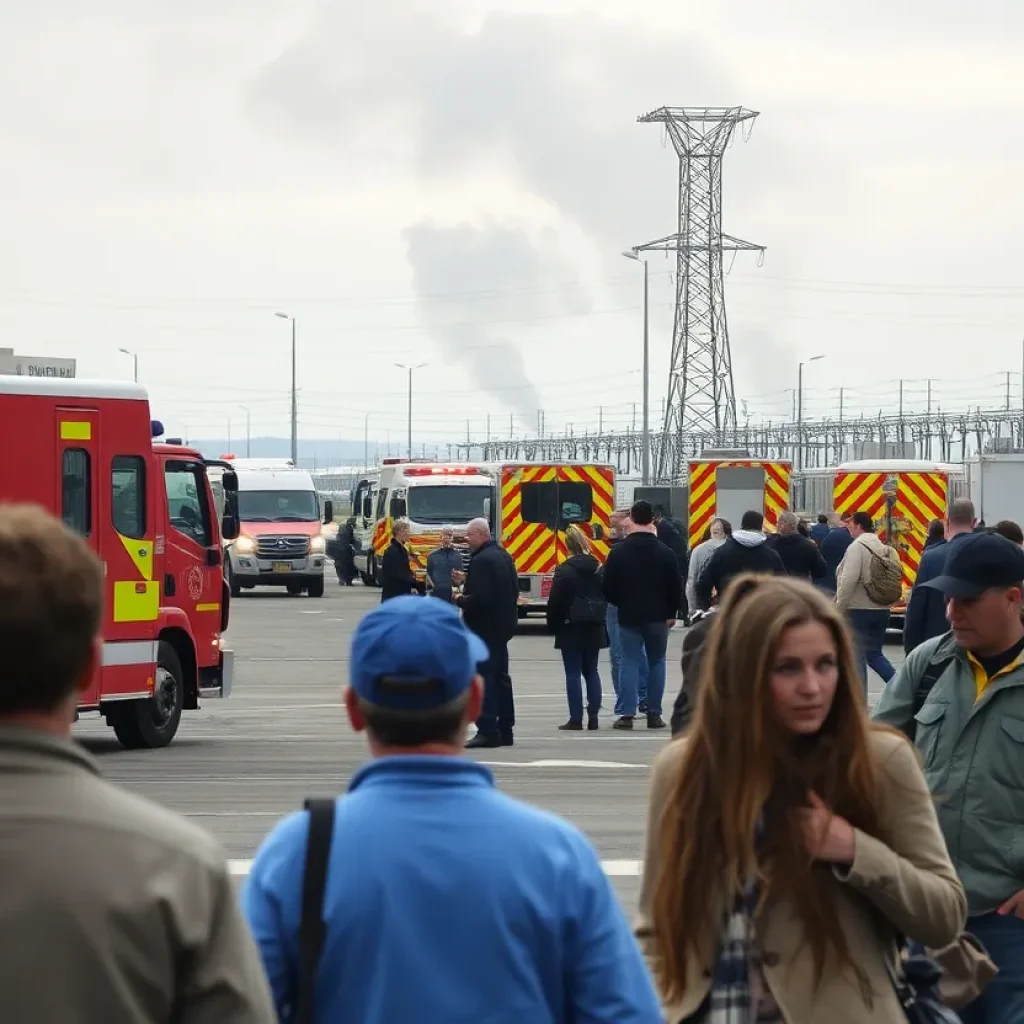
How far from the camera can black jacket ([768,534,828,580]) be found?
1945 cm

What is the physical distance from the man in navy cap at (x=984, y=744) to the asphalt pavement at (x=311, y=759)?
16.0 ft

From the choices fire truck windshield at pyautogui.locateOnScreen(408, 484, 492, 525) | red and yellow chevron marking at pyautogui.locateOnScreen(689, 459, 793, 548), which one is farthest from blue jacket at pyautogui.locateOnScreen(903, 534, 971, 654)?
fire truck windshield at pyautogui.locateOnScreen(408, 484, 492, 525)

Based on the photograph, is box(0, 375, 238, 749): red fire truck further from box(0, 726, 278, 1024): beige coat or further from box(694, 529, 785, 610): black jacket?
box(0, 726, 278, 1024): beige coat

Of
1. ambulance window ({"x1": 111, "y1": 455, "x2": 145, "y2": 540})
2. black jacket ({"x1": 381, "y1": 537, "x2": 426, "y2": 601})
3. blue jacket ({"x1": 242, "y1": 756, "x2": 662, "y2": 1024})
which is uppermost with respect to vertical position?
ambulance window ({"x1": 111, "y1": 455, "x2": 145, "y2": 540})

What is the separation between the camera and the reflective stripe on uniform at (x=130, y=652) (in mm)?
16312

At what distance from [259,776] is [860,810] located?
11.3 metres

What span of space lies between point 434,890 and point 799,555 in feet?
54.1

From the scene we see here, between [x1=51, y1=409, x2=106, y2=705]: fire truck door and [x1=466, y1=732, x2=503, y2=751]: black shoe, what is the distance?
9.95ft

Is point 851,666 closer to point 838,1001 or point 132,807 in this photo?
point 838,1001

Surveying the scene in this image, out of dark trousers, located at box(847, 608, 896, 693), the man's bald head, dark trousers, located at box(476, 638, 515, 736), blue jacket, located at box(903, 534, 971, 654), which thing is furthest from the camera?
dark trousers, located at box(847, 608, 896, 693)

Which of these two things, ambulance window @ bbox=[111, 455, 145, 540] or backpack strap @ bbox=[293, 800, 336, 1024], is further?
ambulance window @ bbox=[111, 455, 145, 540]

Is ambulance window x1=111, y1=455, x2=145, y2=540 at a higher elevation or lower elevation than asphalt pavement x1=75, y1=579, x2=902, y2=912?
higher

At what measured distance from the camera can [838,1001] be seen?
151 inches

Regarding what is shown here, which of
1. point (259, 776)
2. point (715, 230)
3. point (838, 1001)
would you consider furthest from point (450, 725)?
point (715, 230)
